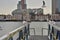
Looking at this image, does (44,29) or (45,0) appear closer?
(44,29)

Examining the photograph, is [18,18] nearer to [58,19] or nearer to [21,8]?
[21,8]

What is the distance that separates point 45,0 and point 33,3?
2.30ft

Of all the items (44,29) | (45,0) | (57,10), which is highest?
(45,0)

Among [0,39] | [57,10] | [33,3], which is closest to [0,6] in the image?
[33,3]

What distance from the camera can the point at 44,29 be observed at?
7.79 metres

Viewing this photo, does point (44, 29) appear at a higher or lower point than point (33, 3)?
lower

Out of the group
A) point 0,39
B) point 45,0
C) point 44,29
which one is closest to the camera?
point 0,39

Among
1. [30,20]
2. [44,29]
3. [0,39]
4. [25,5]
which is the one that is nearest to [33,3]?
[25,5]

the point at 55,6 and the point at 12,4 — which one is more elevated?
the point at 12,4

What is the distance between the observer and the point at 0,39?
4.31 ft

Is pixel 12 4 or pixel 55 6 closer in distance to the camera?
pixel 55 6

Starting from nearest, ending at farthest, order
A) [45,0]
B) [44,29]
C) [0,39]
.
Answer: [0,39] → [44,29] → [45,0]

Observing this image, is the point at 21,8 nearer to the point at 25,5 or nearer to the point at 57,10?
the point at 25,5

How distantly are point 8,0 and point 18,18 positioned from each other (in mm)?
1255
